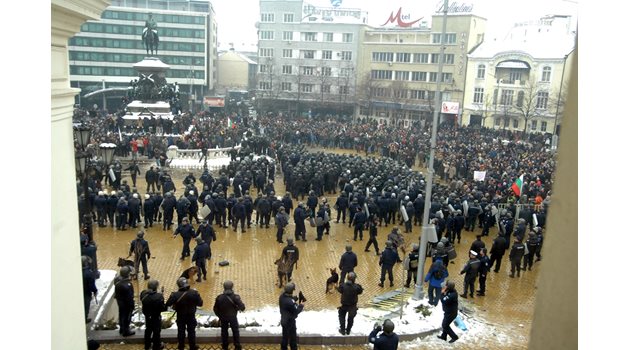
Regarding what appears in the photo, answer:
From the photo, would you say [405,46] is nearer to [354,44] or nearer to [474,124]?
[354,44]

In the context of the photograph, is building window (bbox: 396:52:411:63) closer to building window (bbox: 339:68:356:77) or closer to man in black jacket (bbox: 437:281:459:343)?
building window (bbox: 339:68:356:77)

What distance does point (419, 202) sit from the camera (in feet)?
60.1

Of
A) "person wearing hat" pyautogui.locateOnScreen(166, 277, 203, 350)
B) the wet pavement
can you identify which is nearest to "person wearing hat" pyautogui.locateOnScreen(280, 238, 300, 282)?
the wet pavement

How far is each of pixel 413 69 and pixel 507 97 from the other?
39.7 feet

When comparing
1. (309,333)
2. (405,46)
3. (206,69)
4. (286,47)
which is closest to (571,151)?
(309,333)

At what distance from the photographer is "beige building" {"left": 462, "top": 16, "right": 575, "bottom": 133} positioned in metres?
48.1

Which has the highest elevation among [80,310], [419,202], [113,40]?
[113,40]

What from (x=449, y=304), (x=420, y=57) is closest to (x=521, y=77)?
(x=420, y=57)

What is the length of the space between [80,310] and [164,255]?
1002 cm

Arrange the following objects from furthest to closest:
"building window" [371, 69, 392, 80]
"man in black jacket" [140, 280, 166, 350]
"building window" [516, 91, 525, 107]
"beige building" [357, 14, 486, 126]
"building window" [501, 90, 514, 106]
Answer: "building window" [371, 69, 392, 80] → "beige building" [357, 14, 486, 126] → "building window" [501, 90, 514, 106] → "building window" [516, 91, 525, 107] → "man in black jacket" [140, 280, 166, 350]

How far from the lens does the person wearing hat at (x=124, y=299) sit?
28.7 feet

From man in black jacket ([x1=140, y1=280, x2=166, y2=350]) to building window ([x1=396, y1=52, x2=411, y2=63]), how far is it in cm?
5449

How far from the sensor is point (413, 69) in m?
58.5

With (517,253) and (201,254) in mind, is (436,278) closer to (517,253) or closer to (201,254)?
(517,253)
